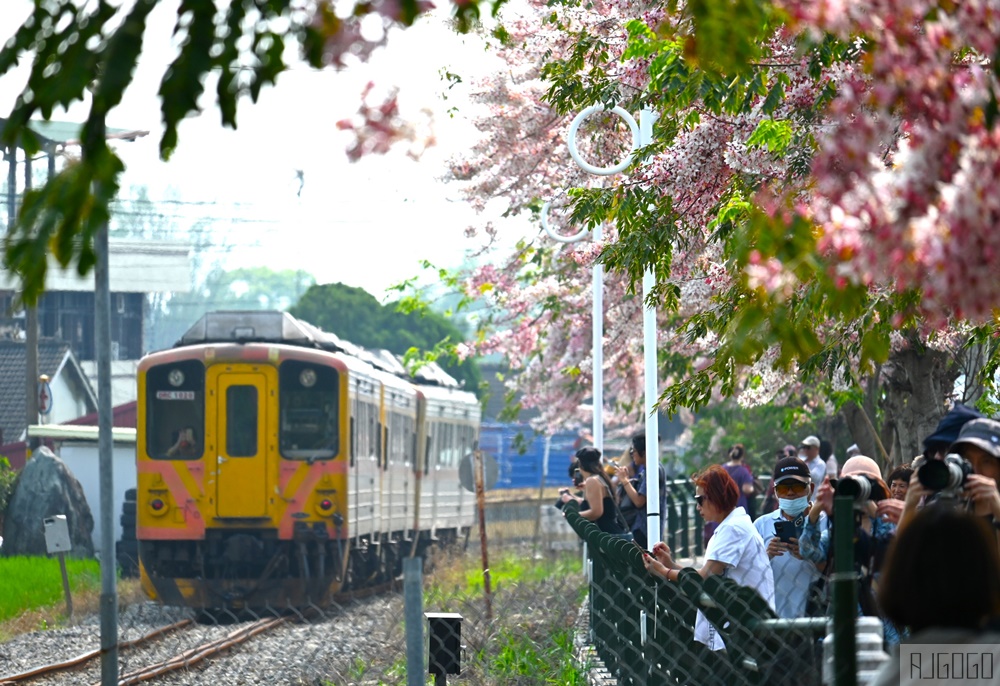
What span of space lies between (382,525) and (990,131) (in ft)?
60.2

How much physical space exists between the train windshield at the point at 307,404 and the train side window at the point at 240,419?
0.33 m

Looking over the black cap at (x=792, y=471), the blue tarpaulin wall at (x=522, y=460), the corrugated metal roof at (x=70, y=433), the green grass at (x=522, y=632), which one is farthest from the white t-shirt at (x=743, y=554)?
the blue tarpaulin wall at (x=522, y=460)

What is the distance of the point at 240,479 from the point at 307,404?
115 centimetres

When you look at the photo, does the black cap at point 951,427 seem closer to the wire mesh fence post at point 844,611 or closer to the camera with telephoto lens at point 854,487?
the camera with telephoto lens at point 854,487

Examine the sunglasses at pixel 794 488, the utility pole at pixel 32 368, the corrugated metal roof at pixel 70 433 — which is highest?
the utility pole at pixel 32 368

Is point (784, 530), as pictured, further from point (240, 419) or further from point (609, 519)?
point (240, 419)

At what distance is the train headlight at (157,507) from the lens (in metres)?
17.6

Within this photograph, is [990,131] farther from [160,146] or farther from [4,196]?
[4,196]

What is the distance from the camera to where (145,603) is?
720 inches

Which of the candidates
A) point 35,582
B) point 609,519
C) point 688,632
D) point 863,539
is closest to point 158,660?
point 609,519

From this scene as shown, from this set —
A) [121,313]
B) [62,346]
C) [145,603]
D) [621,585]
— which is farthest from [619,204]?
[121,313]

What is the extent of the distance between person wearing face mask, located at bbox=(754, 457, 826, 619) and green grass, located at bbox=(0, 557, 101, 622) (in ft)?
40.7

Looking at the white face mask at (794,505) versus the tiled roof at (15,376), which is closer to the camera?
the white face mask at (794,505)

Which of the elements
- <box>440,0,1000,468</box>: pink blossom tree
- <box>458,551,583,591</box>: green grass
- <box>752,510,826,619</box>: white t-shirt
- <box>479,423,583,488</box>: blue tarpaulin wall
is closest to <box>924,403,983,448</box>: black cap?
<box>440,0,1000,468</box>: pink blossom tree
